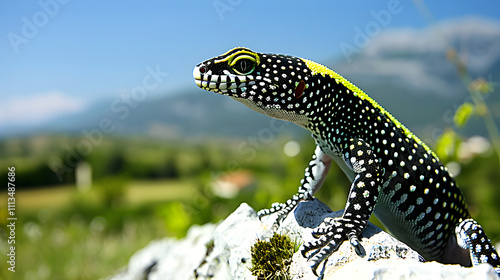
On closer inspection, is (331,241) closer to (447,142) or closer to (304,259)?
(304,259)

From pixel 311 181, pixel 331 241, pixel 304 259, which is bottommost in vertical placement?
pixel 304 259

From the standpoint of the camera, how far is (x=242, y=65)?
3740 mm

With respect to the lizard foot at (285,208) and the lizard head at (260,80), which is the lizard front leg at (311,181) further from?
the lizard head at (260,80)

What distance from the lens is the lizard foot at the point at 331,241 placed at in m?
3.64

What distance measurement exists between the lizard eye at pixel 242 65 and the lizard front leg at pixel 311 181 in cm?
143

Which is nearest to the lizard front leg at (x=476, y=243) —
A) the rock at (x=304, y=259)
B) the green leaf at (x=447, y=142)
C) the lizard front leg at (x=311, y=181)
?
the rock at (x=304, y=259)

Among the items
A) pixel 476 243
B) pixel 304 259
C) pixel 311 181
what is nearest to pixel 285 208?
pixel 311 181

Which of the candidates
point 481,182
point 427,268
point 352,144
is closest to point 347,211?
point 352,144

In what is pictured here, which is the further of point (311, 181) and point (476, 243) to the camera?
point (311, 181)

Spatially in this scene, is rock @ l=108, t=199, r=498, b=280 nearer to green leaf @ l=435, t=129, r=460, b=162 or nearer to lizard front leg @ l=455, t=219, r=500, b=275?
lizard front leg @ l=455, t=219, r=500, b=275

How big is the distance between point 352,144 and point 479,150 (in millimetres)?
7741

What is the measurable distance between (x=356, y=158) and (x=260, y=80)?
3.84ft

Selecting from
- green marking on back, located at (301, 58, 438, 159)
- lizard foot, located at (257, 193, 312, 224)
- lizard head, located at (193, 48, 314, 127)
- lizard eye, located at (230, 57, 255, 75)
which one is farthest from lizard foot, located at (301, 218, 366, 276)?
lizard eye, located at (230, 57, 255, 75)

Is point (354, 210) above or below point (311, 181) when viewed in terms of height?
below
